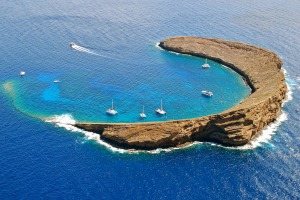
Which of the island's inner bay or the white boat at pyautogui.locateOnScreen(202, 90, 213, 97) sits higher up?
the white boat at pyautogui.locateOnScreen(202, 90, 213, 97)

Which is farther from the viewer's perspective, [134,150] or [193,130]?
[193,130]

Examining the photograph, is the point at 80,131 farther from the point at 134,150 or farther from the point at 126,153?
the point at 134,150

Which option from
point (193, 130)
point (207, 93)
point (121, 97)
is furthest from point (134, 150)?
point (207, 93)

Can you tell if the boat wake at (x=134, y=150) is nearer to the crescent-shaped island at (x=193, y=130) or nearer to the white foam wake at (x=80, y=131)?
the white foam wake at (x=80, y=131)

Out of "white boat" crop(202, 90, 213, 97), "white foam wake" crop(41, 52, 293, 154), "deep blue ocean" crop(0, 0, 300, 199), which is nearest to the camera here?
"deep blue ocean" crop(0, 0, 300, 199)

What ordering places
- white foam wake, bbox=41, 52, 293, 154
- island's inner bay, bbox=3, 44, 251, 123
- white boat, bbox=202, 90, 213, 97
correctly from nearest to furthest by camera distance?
white foam wake, bbox=41, 52, 293, 154 < island's inner bay, bbox=3, 44, 251, 123 < white boat, bbox=202, 90, 213, 97

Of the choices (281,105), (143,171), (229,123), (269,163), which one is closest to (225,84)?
(281,105)

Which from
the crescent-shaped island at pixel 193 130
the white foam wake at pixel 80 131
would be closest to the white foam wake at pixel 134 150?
the white foam wake at pixel 80 131

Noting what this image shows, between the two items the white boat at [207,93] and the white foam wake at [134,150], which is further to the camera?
the white boat at [207,93]

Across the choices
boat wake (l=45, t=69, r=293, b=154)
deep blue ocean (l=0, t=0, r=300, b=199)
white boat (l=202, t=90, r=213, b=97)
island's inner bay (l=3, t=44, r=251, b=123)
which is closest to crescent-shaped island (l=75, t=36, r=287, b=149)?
boat wake (l=45, t=69, r=293, b=154)

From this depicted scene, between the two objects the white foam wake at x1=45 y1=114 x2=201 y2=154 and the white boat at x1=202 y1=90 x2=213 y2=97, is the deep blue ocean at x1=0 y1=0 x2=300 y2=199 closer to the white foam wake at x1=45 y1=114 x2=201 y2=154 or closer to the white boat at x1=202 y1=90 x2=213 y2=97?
the white foam wake at x1=45 y1=114 x2=201 y2=154

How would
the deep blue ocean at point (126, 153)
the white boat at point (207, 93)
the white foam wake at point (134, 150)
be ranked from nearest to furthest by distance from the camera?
the deep blue ocean at point (126, 153) → the white foam wake at point (134, 150) → the white boat at point (207, 93)
